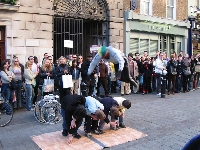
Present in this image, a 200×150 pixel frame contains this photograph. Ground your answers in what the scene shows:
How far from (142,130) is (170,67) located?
19.8ft

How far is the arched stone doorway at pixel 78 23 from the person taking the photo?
531 inches

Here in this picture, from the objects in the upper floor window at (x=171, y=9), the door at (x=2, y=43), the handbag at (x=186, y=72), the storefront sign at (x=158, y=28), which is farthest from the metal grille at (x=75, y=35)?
the upper floor window at (x=171, y=9)

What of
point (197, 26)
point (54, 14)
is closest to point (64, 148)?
point (54, 14)

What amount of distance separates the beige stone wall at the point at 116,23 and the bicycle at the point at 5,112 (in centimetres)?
879

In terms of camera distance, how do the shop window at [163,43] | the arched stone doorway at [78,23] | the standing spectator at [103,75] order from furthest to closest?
the shop window at [163,43], the arched stone doorway at [78,23], the standing spectator at [103,75]

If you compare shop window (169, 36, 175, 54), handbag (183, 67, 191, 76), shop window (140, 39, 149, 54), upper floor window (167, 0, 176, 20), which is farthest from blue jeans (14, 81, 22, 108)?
upper floor window (167, 0, 176, 20)

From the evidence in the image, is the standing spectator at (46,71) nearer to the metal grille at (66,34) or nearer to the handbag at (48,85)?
the handbag at (48,85)

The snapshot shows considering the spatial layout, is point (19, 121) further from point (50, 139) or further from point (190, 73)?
point (190, 73)

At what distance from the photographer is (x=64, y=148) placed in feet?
18.5

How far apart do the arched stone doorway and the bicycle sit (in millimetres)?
6451

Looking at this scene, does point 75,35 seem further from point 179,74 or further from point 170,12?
point 170,12

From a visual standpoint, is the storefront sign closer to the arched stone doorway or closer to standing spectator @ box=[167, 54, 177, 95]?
the arched stone doorway

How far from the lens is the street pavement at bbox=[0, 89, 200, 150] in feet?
19.2

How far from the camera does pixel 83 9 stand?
46.6 ft
